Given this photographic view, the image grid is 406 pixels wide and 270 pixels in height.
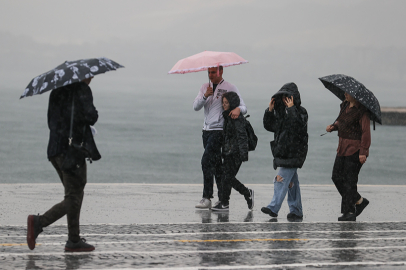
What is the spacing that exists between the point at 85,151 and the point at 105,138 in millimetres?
183825

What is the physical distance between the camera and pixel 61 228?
24.0ft

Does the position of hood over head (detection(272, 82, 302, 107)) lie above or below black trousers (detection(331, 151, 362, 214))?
above

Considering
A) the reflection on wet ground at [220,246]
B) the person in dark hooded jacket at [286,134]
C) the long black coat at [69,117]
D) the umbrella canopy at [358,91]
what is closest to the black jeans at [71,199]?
the long black coat at [69,117]

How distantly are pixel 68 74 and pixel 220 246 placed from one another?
2.19 meters

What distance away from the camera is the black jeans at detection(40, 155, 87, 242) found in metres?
6.00

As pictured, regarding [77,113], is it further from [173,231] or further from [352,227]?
[352,227]

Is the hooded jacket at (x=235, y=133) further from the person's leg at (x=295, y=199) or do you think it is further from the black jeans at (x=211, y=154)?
the person's leg at (x=295, y=199)

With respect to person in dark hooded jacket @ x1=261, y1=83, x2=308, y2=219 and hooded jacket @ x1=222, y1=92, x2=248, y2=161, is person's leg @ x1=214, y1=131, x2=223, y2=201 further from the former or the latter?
person in dark hooded jacket @ x1=261, y1=83, x2=308, y2=219

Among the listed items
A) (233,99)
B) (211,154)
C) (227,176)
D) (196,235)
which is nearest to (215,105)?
(233,99)

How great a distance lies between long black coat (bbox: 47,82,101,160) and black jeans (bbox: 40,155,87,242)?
14cm

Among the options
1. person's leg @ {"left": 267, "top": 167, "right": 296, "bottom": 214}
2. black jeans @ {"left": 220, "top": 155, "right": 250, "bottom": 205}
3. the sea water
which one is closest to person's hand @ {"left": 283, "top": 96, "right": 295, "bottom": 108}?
person's leg @ {"left": 267, "top": 167, "right": 296, "bottom": 214}

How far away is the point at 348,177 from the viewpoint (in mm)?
8305

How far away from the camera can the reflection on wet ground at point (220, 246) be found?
5.71 m

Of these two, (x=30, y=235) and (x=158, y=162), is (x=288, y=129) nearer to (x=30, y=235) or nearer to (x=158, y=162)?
(x=30, y=235)
